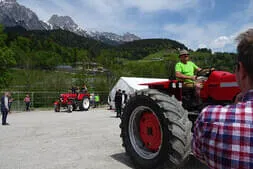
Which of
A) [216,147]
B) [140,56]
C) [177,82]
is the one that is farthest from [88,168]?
[140,56]

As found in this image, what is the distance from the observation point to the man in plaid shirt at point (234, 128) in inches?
43.2

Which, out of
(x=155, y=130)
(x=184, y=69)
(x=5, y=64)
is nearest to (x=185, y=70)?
(x=184, y=69)

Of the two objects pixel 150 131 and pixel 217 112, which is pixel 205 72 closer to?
pixel 150 131

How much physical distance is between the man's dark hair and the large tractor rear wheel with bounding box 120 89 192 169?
2.67 metres

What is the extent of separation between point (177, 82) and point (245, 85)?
12.2 feet

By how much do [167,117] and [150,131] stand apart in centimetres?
71

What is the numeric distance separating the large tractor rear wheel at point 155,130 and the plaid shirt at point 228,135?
259cm

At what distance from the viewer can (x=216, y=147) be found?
45.2 inches

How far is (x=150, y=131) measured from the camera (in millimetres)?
4473

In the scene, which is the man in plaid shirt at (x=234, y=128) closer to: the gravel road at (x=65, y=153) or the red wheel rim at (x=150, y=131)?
the red wheel rim at (x=150, y=131)

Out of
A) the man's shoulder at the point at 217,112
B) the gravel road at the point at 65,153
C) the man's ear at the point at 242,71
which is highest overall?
the man's ear at the point at 242,71

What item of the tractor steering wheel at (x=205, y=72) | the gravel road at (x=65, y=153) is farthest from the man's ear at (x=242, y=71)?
the tractor steering wheel at (x=205, y=72)

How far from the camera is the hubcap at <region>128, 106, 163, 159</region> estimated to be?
4336 millimetres

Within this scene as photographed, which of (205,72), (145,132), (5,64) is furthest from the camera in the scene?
(5,64)
